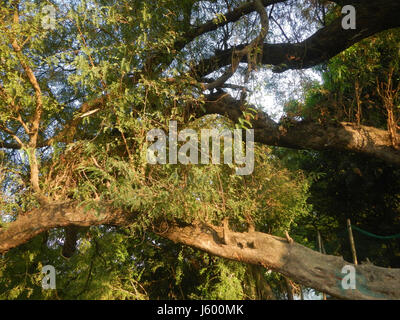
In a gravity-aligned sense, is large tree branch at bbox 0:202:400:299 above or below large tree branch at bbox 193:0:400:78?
below

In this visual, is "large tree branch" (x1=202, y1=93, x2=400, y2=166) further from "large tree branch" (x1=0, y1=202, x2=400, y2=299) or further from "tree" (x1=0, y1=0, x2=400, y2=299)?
"large tree branch" (x1=0, y1=202, x2=400, y2=299)

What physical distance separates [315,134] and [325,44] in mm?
1351

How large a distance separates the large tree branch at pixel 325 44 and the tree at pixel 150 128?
0.02 metres

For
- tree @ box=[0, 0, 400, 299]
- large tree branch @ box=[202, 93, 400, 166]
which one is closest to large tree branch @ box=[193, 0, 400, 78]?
tree @ box=[0, 0, 400, 299]

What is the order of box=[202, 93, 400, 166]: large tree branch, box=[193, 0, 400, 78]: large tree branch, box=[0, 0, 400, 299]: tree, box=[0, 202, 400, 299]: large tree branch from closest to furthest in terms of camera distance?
box=[0, 202, 400, 299]: large tree branch < box=[0, 0, 400, 299]: tree < box=[193, 0, 400, 78]: large tree branch < box=[202, 93, 400, 166]: large tree branch

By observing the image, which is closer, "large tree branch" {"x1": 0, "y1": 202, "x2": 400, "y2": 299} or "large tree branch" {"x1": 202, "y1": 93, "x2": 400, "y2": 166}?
"large tree branch" {"x1": 0, "y1": 202, "x2": 400, "y2": 299}

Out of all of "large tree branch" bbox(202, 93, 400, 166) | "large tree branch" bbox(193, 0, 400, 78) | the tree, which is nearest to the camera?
the tree

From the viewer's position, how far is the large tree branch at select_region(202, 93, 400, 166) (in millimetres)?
5516

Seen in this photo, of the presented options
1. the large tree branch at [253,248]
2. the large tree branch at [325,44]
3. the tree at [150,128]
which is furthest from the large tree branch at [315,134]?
the large tree branch at [253,248]

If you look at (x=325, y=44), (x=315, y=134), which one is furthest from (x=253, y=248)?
(x=325, y=44)

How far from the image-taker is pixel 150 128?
4.93 meters

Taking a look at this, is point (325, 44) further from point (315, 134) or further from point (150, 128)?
point (150, 128)

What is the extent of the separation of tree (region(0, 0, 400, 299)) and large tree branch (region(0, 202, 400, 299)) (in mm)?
16

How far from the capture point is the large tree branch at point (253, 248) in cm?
431
